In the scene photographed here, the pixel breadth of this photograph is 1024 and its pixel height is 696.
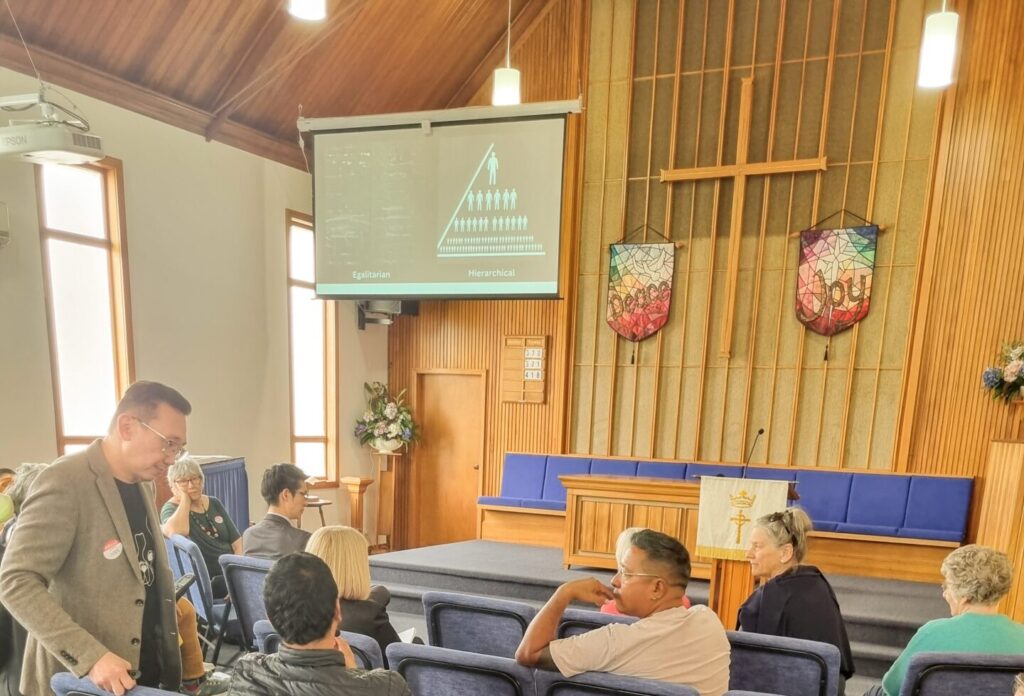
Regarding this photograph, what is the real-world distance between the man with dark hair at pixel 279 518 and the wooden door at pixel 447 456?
4.00 meters

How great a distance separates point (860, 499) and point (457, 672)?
4.74m

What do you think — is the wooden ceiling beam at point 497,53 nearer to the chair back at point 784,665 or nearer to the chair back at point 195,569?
the chair back at point 195,569

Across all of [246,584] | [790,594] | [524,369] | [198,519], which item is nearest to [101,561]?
[246,584]

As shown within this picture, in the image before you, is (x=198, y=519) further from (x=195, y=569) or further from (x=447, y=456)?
(x=447, y=456)

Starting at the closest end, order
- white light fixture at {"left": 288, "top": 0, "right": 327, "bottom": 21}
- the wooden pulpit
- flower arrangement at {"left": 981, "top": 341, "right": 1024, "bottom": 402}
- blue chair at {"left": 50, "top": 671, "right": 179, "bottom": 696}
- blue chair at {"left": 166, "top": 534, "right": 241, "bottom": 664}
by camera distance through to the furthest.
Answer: blue chair at {"left": 50, "top": 671, "right": 179, "bottom": 696} → blue chair at {"left": 166, "top": 534, "right": 241, "bottom": 664} → white light fixture at {"left": 288, "top": 0, "right": 327, "bottom": 21} → the wooden pulpit → flower arrangement at {"left": 981, "top": 341, "right": 1024, "bottom": 402}

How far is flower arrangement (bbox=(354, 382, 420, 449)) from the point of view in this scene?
6.78 metres

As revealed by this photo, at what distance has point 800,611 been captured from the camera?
7.34 ft

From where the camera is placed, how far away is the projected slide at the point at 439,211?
4.83 meters

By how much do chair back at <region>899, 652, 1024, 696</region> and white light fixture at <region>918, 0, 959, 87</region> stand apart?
3177mm

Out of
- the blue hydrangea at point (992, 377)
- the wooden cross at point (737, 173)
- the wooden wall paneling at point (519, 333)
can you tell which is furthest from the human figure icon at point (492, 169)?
the blue hydrangea at point (992, 377)

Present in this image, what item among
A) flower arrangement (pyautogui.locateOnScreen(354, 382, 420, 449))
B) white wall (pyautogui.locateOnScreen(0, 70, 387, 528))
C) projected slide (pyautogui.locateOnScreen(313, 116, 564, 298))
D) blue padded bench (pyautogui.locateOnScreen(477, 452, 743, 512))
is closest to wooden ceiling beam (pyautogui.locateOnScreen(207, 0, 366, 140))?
white wall (pyautogui.locateOnScreen(0, 70, 387, 528))

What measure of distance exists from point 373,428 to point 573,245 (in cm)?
296

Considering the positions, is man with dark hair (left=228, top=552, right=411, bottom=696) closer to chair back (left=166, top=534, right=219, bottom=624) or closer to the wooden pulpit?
chair back (left=166, top=534, right=219, bottom=624)

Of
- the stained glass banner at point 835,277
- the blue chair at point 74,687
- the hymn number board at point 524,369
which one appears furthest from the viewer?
the hymn number board at point 524,369
